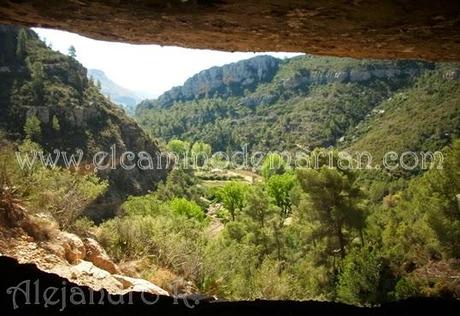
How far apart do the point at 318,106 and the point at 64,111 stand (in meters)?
79.5

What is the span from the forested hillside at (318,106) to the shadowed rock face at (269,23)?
200 ft

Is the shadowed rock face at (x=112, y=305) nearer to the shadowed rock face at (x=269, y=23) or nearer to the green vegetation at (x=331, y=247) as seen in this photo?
the shadowed rock face at (x=269, y=23)

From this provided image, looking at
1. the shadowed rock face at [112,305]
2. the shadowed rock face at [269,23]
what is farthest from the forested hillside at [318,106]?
the shadowed rock face at [112,305]

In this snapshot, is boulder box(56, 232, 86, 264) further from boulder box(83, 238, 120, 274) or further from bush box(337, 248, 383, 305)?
bush box(337, 248, 383, 305)

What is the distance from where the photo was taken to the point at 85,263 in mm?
11273

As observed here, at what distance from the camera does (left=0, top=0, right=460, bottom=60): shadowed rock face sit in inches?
164

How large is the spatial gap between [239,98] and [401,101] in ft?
295

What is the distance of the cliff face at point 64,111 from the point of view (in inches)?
2397

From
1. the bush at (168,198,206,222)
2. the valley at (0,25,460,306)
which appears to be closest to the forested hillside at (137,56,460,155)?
the valley at (0,25,460,306)

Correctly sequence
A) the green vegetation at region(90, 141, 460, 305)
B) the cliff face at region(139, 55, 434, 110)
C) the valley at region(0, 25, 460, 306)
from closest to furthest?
the valley at region(0, 25, 460, 306) < the green vegetation at region(90, 141, 460, 305) < the cliff face at region(139, 55, 434, 110)

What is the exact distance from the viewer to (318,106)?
401 ft

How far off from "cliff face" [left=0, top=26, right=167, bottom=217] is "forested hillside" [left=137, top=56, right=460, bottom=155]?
151 ft

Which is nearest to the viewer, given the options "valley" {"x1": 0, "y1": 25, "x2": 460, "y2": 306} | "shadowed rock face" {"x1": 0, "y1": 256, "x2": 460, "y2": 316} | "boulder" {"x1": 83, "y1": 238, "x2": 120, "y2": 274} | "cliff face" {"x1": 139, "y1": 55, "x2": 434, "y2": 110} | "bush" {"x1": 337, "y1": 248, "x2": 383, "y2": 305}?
"shadowed rock face" {"x1": 0, "y1": 256, "x2": 460, "y2": 316}

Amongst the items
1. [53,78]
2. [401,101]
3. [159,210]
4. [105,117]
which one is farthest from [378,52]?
[401,101]
